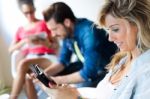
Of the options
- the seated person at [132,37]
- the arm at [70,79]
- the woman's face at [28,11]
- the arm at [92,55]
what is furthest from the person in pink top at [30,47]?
the seated person at [132,37]

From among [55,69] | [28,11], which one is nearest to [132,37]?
[55,69]

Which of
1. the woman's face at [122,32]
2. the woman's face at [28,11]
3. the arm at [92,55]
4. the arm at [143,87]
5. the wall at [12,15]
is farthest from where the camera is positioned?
the woman's face at [28,11]

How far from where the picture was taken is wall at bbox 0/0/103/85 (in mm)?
1761

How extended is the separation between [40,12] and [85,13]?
0.29m

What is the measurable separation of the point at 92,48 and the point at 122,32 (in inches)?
26.0

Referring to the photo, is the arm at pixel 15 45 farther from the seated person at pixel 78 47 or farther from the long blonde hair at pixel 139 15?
the long blonde hair at pixel 139 15

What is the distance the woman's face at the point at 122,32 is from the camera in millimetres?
935

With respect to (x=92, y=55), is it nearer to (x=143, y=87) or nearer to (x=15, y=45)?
(x=15, y=45)

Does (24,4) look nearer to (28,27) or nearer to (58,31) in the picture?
(28,27)

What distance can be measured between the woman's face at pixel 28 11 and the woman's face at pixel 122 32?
3.20 ft

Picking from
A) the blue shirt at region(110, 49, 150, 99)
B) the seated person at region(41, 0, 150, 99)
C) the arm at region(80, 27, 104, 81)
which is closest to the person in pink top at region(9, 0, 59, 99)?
the arm at region(80, 27, 104, 81)

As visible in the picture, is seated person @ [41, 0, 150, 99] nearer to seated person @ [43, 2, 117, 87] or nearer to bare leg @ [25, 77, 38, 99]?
seated person @ [43, 2, 117, 87]

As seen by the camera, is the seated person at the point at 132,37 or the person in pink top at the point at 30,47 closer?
the seated person at the point at 132,37

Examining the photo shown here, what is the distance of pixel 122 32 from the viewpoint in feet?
3.13
